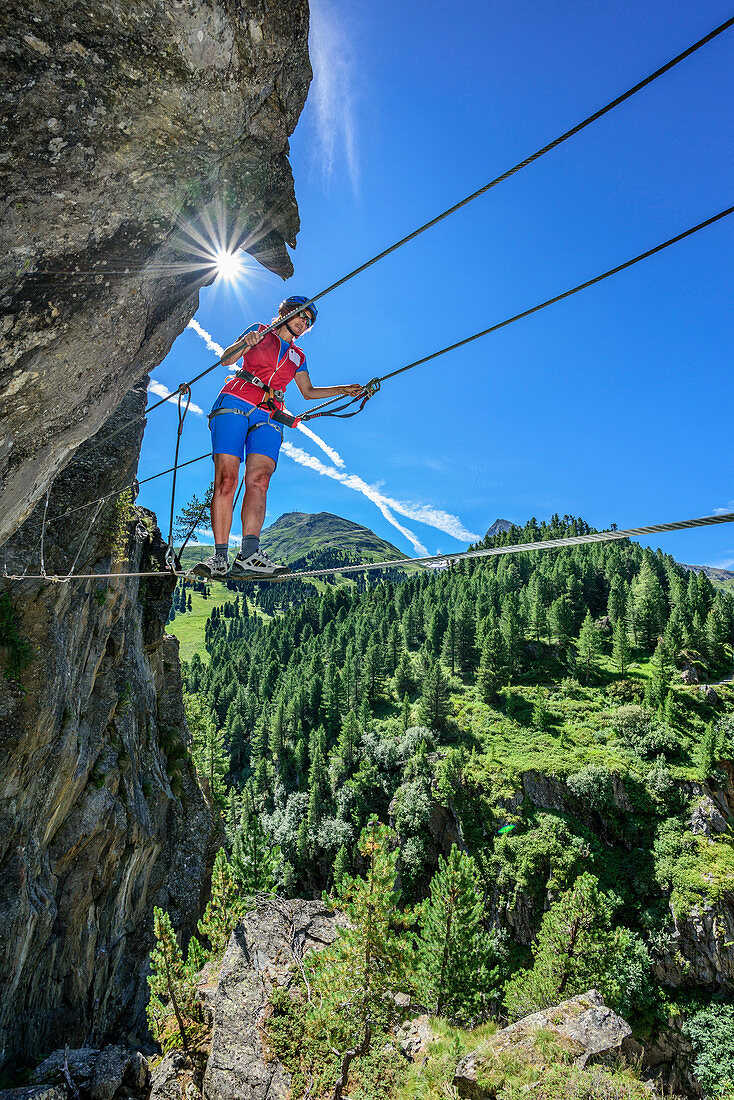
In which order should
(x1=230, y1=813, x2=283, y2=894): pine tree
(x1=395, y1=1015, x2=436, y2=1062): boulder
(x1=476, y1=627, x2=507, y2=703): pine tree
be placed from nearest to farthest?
(x1=395, y1=1015, x2=436, y2=1062): boulder
(x1=230, y1=813, x2=283, y2=894): pine tree
(x1=476, y1=627, x2=507, y2=703): pine tree

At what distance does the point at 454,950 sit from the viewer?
23125mm

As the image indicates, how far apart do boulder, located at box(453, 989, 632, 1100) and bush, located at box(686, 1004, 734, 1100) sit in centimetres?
3749

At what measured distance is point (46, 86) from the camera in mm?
4207

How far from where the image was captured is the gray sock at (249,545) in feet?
22.7

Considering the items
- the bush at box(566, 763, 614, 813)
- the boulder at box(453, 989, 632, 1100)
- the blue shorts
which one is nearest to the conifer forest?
the bush at box(566, 763, 614, 813)

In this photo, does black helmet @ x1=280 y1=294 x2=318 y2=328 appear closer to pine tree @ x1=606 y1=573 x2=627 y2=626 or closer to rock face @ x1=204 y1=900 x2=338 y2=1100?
rock face @ x1=204 y1=900 x2=338 y2=1100

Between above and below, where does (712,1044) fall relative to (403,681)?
below

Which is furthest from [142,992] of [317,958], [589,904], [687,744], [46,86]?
[687,744]

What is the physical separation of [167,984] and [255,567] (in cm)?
1715

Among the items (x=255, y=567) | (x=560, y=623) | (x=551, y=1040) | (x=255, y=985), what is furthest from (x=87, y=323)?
(x=560, y=623)

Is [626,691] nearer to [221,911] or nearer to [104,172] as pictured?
[221,911]

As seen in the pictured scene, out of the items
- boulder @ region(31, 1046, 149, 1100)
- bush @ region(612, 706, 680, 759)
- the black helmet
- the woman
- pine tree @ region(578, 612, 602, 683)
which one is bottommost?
boulder @ region(31, 1046, 149, 1100)

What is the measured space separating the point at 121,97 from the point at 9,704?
42.5 feet

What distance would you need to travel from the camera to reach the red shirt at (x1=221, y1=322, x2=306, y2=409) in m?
6.82
